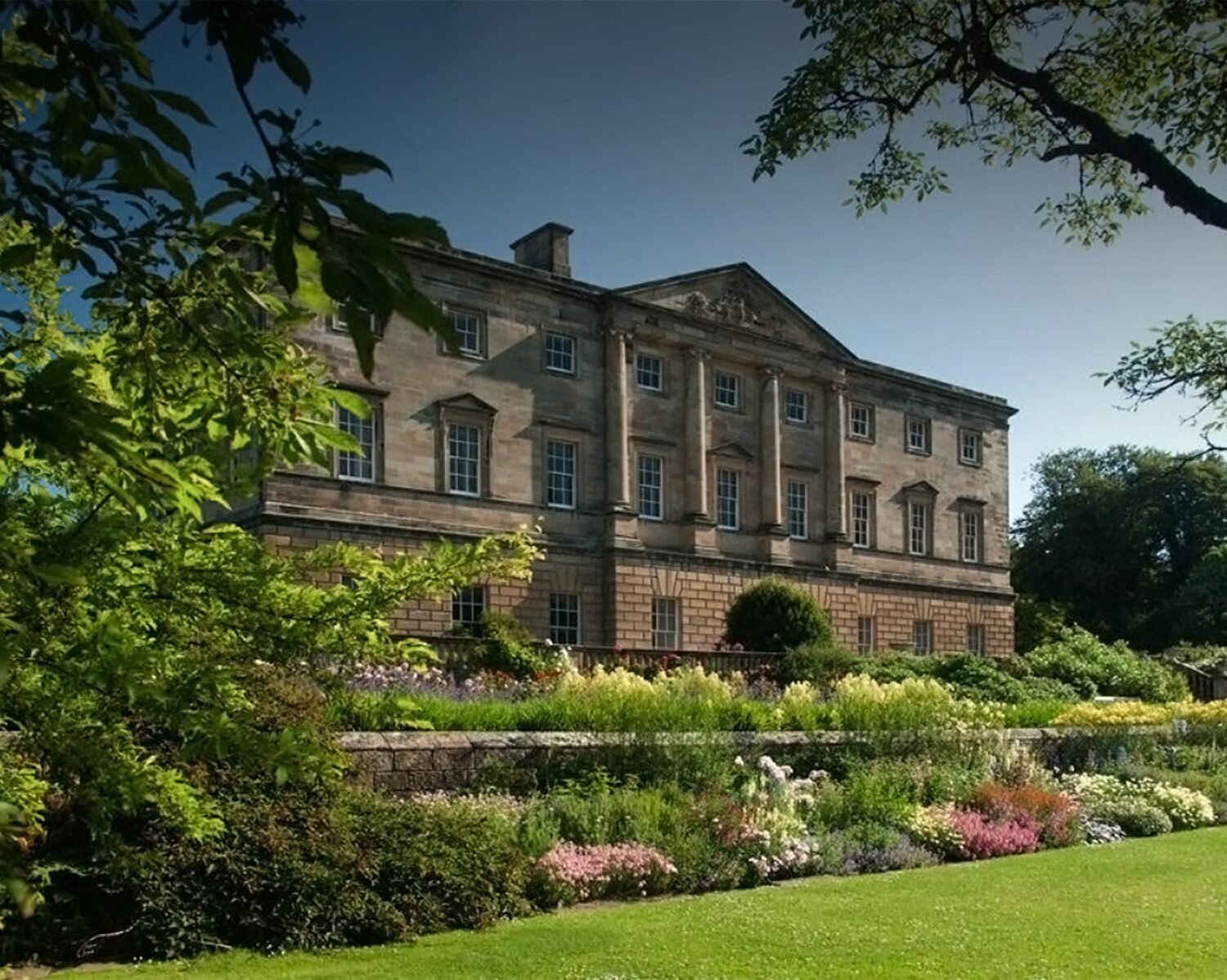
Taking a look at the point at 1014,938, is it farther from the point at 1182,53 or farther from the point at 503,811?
the point at 1182,53

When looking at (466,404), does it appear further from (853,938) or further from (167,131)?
(167,131)

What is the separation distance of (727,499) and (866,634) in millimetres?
7318

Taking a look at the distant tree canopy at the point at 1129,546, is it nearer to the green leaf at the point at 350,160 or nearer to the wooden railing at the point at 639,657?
the wooden railing at the point at 639,657

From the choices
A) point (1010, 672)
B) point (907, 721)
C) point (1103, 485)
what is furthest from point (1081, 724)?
point (1103, 485)

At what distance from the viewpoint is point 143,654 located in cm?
320

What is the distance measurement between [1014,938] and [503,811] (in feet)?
15.9

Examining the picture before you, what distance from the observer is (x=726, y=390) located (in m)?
37.5

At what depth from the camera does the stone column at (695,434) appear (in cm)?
3572

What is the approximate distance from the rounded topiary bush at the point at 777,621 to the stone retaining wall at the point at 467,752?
16.9 metres

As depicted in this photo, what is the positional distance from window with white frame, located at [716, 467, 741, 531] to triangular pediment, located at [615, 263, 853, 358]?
4.58m

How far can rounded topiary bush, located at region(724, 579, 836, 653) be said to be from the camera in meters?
31.5

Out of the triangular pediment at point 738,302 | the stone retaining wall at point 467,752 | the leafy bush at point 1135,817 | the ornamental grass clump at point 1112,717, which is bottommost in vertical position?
the leafy bush at point 1135,817

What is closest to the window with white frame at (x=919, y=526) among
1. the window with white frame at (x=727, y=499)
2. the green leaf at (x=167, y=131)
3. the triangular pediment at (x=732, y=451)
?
the triangular pediment at (x=732, y=451)

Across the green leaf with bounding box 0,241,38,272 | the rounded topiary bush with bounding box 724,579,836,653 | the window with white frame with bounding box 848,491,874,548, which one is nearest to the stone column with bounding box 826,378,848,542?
the window with white frame with bounding box 848,491,874,548
